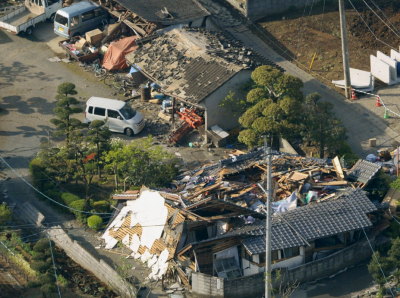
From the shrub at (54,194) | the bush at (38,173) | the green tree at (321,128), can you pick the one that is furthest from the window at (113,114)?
the green tree at (321,128)

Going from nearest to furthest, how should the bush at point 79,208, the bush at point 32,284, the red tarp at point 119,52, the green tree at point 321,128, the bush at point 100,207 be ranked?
the bush at point 32,284
the bush at point 79,208
the bush at point 100,207
the green tree at point 321,128
the red tarp at point 119,52

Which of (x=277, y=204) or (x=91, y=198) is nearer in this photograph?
A: (x=277, y=204)

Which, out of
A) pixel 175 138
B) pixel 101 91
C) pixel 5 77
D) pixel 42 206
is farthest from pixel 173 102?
pixel 5 77

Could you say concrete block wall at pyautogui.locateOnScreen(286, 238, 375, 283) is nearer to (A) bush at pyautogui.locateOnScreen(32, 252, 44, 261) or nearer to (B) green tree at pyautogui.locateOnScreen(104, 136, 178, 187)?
(B) green tree at pyautogui.locateOnScreen(104, 136, 178, 187)

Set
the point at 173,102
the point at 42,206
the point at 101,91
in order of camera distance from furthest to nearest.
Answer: the point at 101,91 < the point at 173,102 < the point at 42,206

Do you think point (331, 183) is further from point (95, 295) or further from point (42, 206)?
point (42, 206)

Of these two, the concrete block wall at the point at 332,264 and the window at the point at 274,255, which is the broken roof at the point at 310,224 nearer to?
the window at the point at 274,255

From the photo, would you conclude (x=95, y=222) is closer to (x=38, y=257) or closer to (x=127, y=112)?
(x=38, y=257)
